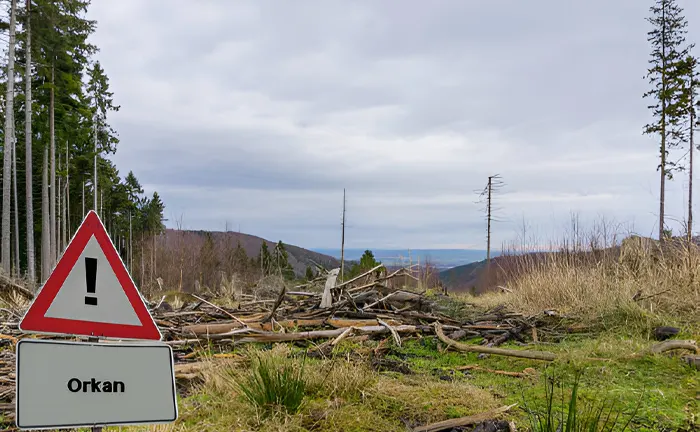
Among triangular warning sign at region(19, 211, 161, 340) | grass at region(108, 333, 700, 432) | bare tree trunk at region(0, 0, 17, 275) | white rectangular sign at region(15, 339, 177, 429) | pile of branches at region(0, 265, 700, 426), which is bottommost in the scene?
pile of branches at region(0, 265, 700, 426)

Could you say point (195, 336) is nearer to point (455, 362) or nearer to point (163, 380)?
point (455, 362)

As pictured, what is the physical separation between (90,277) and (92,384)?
0.56 m

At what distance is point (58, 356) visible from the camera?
222 centimetres

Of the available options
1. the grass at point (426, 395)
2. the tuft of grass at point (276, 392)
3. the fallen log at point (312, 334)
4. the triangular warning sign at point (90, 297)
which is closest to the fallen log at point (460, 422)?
the grass at point (426, 395)

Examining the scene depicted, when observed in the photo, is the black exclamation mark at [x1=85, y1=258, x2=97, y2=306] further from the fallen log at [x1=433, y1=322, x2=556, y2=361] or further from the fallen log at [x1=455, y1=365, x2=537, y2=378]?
the fallen log at [x1=433, y1=322, x2=556, y2=361]

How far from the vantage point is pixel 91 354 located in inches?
91.0

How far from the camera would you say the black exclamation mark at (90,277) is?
2.51 meters

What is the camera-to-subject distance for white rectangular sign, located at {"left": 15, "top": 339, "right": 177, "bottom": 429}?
2.15 m

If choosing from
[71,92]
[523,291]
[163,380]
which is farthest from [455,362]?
[71,92]

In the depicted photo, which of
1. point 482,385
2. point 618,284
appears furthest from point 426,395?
point 618,284

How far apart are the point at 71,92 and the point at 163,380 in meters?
33.4

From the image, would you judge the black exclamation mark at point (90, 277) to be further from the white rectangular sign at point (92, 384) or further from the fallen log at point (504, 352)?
the fallen log at point (504, 352)

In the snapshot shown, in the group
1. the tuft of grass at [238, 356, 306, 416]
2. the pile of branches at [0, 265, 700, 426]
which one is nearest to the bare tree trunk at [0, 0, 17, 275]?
the pile of branches at [0, 265, 700, 426]

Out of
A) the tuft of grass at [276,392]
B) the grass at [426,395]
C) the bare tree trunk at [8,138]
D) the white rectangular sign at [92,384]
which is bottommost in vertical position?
the grass at [426,395]
